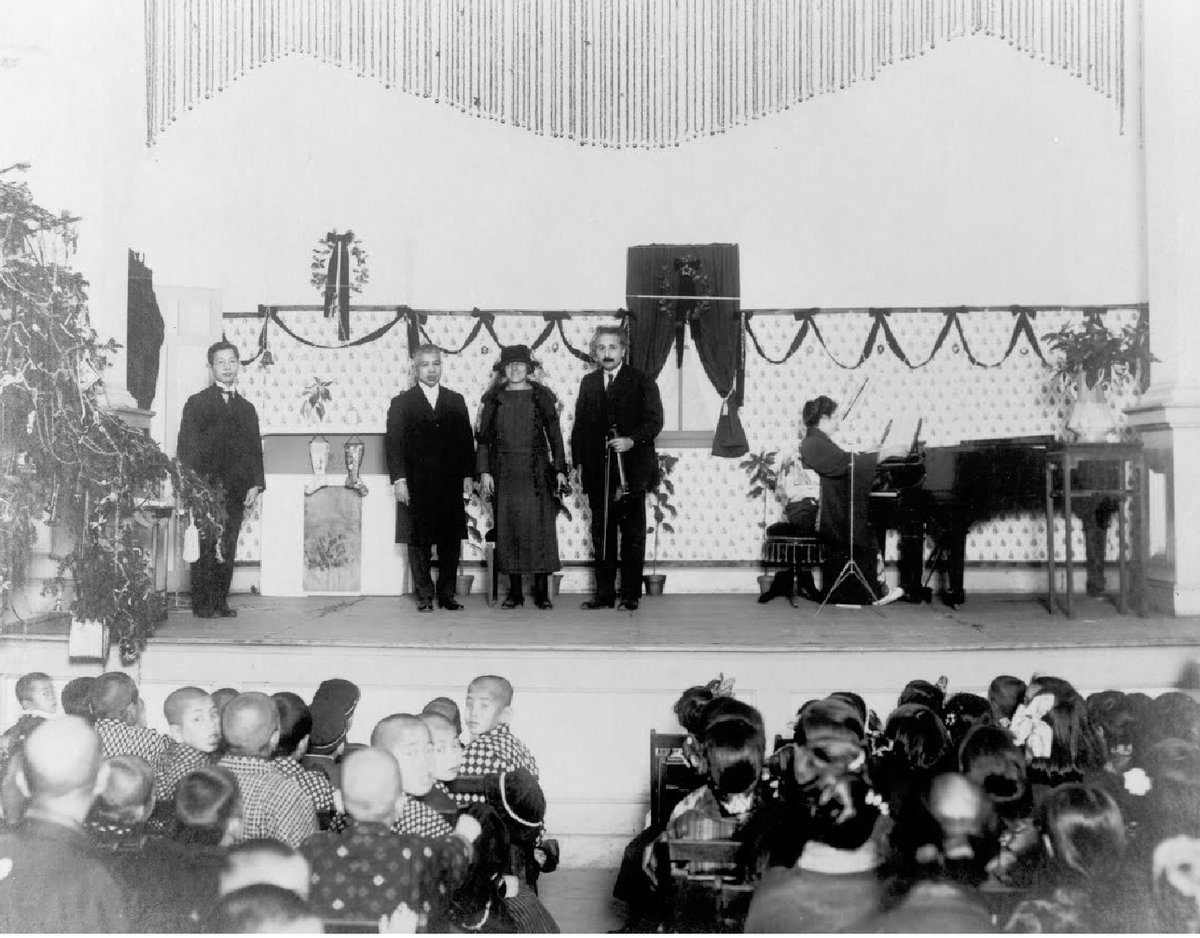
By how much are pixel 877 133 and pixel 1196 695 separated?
398 centimetres

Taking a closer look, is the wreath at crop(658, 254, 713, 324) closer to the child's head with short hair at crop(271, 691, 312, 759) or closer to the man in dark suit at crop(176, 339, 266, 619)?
A: the man in dark suit at crop(176, 339, 266, 619)

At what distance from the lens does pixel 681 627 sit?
430cm

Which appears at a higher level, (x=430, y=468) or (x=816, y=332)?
(x=816, y=332)

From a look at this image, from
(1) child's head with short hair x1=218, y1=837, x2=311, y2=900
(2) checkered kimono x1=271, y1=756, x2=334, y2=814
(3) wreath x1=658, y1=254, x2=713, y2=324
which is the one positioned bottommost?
(2) checkered kimono x1=271, y1=756, x2=334, y2=814

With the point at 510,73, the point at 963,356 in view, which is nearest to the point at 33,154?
the point at 510,73

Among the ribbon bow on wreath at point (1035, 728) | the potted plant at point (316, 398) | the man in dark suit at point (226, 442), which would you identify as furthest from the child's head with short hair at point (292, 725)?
the potted plant at point (316, 398)

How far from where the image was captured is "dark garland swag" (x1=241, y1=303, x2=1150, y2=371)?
6.27 metres

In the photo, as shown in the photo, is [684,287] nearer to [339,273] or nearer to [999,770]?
[339,273]

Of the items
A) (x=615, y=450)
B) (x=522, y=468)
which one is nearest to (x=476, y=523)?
(x=522, y=468)

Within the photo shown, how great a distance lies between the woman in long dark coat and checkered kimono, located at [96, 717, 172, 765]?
2.65 m

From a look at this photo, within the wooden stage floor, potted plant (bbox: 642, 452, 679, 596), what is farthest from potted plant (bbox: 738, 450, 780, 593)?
the wooden stage floor

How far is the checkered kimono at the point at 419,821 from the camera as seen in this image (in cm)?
212

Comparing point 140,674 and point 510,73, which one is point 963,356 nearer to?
point 510,73

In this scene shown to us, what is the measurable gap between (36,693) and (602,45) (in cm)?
277
